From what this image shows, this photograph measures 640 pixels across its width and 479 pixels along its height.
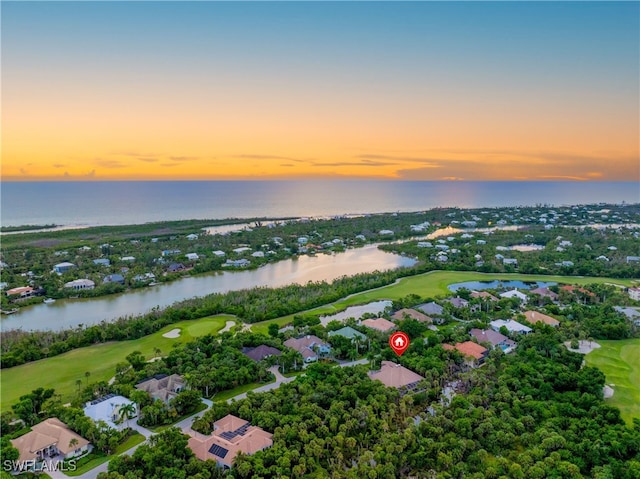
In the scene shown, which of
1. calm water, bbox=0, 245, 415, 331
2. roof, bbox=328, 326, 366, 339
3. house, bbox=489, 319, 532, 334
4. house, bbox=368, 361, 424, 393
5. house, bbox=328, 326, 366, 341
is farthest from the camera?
calm water, bbox=0, 245, 415, 331

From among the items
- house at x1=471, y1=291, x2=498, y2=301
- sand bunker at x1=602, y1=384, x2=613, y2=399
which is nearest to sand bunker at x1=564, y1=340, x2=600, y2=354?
sand bunker at x1=602, y1=384, x2=613, y2=399

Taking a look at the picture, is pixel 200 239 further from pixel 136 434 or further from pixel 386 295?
pixel 136 434

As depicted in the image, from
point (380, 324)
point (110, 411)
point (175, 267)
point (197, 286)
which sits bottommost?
point (197, 286)

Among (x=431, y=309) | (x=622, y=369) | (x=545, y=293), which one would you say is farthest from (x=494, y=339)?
(x=545, y=293)

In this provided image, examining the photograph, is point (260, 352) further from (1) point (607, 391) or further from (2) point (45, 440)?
(1) point (607, 391)

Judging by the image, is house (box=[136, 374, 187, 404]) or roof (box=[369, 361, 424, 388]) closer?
house (box=[136, 374, 187, 404])

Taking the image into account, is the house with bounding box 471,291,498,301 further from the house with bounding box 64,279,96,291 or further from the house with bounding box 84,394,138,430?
the house with bounding box 64,279,96,291
